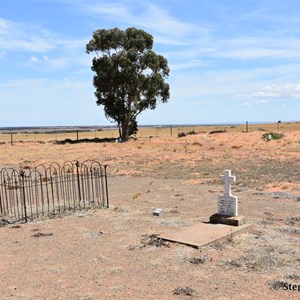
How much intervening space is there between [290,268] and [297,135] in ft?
104

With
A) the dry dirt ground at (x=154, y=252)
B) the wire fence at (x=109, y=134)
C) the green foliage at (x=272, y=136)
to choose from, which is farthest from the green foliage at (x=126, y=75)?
the dry dirt ground at (x=154, y=252)

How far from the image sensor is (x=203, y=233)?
→ 8.26 meters

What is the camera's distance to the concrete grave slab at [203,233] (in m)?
7.75

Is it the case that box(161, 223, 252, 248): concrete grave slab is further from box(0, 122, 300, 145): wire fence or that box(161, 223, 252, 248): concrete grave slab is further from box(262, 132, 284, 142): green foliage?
box(0, 122, 300, 145): wire fence

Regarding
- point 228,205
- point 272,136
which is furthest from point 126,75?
point 228,205

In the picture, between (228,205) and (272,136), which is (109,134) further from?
(228,205)

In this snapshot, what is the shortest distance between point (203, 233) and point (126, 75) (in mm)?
38692

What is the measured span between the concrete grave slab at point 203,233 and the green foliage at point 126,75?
38.1 meters

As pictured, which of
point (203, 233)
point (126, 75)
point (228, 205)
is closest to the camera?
point (203, 233)

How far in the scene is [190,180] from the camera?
17.4 m

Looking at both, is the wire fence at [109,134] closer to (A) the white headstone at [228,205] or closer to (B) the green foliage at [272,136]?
(B) the green foliage at [272,136]

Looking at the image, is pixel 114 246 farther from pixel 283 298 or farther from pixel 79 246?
pixel 283 298

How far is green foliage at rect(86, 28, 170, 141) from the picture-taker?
45781 mm

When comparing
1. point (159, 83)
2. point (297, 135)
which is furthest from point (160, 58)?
point (297, 135)
